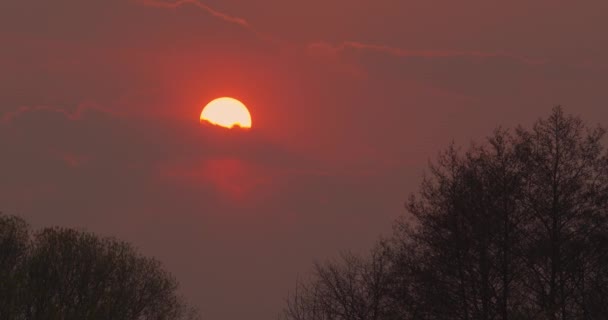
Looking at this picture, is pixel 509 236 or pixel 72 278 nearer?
pixel 509 236

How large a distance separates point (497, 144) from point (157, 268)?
102 ft

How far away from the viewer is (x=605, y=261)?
27.5 m

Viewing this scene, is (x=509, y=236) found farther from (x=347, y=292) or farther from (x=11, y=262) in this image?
(x=11, y=262)

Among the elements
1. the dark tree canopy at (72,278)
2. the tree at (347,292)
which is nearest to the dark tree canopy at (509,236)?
the tree at (347,292)

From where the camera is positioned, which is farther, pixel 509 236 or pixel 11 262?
pixel 11 262

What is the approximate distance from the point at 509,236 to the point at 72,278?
27.9 meters

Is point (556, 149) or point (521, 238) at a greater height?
point (556, 149)

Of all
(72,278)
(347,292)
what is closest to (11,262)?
(72,278)

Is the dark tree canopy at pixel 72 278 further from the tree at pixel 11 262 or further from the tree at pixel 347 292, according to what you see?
the tree at pixel 347 292

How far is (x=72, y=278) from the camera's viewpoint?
47031 millimetres

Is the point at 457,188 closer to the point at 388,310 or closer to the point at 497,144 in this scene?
the point at 497,144

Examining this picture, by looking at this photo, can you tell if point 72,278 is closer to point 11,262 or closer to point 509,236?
point 11,262

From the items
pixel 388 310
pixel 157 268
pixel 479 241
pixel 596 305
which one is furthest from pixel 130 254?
pixel 596 305

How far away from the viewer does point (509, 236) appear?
2814 cm
